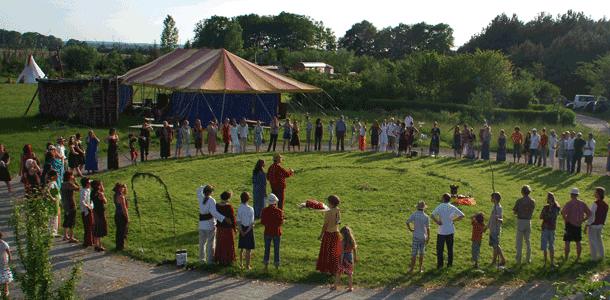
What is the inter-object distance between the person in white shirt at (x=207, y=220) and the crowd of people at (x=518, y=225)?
337 cm

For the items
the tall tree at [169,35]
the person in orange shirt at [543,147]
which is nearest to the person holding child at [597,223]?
the person in orange shirt at [543,147]

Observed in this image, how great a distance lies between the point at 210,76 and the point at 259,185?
15.2 meters

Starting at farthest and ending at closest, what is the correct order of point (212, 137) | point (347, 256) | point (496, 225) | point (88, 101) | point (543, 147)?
point (88, 101), point (212, 137), point (543, 147), point (496, 225), point (347, 256)

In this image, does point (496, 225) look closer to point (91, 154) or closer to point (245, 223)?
point (245, 223)

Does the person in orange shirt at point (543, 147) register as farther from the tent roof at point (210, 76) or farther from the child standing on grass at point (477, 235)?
the tent roof at point (210, 76)

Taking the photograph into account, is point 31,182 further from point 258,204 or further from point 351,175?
point 351,175

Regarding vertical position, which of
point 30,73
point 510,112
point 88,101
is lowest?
point 88,101

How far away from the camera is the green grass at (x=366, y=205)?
28.4ft

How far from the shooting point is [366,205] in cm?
1306

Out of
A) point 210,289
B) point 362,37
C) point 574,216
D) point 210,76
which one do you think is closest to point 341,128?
point 210,76

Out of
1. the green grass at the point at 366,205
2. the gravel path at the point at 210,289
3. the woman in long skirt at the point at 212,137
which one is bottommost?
the gravel path at the point at 210,289

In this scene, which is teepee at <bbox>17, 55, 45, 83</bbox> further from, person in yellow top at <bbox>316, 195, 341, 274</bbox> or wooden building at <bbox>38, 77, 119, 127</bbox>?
person in yellow top at <bbox>316, 195, 341, 274</bbox>

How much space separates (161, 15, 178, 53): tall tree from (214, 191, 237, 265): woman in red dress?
7381 cm

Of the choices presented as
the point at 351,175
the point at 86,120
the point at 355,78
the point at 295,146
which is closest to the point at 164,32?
Answer: the point at 355,78
